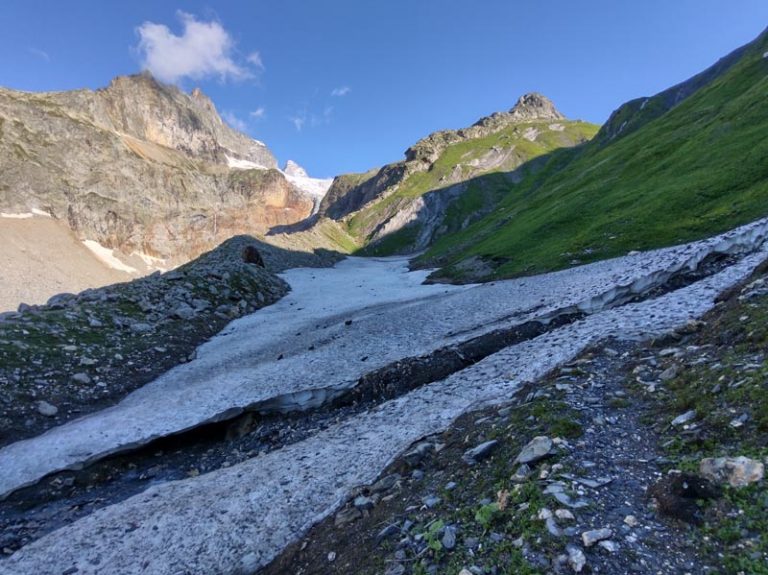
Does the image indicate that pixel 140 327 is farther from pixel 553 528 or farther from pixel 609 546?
pixel 609 546

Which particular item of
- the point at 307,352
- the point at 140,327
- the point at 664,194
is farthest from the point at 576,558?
the point at 664,194

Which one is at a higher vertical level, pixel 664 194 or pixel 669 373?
pixel 664 194

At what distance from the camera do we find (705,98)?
279 feet

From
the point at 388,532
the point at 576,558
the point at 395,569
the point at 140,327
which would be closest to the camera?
the point at 576,558

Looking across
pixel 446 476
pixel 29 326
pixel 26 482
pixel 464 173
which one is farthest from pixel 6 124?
pixel 446 476

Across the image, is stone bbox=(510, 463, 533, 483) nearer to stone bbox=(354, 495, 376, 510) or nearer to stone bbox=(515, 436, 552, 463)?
stone bbox=(515, 436, 552, 463)

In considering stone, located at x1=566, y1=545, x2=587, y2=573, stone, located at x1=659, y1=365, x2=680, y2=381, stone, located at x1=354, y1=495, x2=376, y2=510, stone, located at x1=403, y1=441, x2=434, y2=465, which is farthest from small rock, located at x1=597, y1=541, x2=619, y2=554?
stone, located at x1=659, y1=365, x2=680, y2=381

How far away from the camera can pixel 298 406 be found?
1981 centimetres

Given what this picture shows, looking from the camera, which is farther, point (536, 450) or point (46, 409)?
point (46, 409)

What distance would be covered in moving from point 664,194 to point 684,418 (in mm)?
46580

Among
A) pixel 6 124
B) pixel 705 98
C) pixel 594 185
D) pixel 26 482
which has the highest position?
pixel 6 124

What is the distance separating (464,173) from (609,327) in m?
189

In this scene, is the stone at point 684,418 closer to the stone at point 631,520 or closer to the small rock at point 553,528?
the stone at point 631,520

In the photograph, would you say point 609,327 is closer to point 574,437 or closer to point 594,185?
point 574,437
